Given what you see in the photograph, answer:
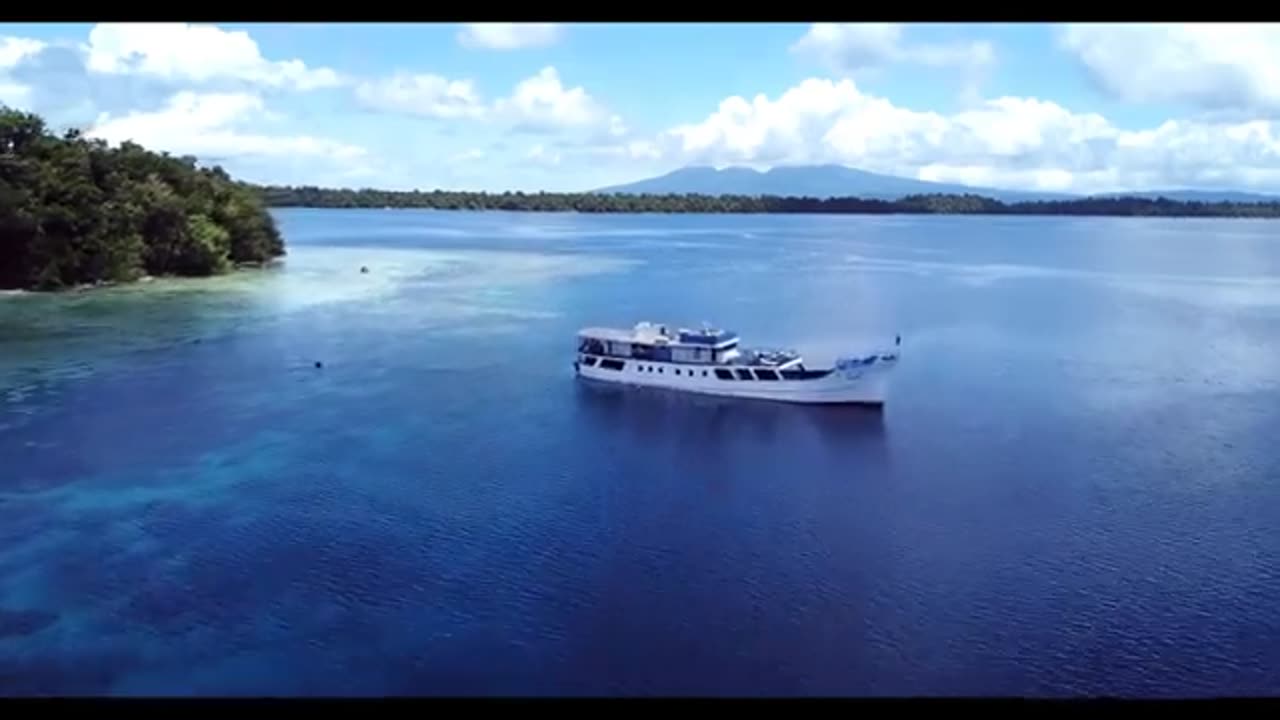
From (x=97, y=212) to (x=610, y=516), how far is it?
20.4 metres

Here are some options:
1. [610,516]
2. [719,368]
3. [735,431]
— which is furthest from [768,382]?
[610,516]

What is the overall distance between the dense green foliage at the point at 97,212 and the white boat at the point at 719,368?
14827 mm

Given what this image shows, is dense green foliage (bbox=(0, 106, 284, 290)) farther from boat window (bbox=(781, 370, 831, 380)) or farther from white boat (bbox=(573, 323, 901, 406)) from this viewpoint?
boat window (bbox=(781, 370, 831, 380))

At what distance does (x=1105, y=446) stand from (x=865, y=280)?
1925 centimetres

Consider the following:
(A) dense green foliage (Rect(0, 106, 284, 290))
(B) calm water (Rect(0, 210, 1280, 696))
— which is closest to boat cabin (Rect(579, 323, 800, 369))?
(B) calm water (Rect(0, 210, 1280, 696))

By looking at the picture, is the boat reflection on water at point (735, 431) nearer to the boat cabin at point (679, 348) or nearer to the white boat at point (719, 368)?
the white boat at point (719, 368)

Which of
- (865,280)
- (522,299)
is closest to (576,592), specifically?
(522,299)

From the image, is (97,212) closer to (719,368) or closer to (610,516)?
(719,368)

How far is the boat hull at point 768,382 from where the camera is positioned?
15.4 metres

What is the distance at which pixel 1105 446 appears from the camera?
42.3 feet

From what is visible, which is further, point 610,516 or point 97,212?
point 97,212

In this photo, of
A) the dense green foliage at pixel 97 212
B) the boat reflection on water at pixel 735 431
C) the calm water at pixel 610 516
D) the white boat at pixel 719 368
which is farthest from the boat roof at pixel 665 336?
the dense green foliage at pixel 97 212

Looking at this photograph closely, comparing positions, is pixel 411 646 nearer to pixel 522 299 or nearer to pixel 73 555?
pixel 73 555

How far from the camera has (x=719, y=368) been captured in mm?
16297
